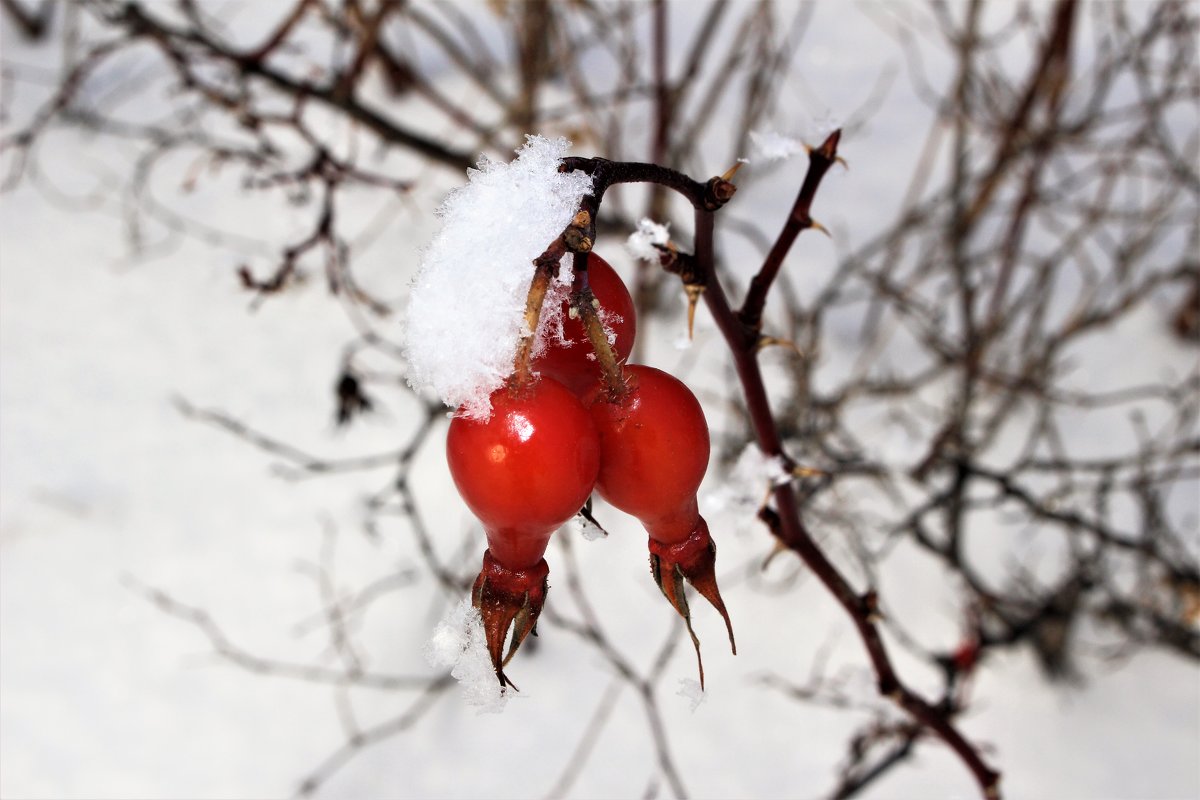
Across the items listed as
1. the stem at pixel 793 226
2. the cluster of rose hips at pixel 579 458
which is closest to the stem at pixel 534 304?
the cluster of rose hips at pixel 579 458

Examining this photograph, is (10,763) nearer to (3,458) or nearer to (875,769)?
(3,458)

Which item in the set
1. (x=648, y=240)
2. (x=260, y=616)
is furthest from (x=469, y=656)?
(x=260, y=616)

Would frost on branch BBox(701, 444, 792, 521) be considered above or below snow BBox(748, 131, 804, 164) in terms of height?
below

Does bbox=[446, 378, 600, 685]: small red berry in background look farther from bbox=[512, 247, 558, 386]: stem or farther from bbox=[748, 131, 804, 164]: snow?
bbox=[748, 131, 804, 164]: snow

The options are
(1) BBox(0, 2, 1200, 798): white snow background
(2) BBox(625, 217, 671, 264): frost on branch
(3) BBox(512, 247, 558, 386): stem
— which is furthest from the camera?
(1) BBox(0, 2, 1200, 798): white snow background

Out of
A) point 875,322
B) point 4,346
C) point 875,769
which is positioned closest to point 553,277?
point 875,769

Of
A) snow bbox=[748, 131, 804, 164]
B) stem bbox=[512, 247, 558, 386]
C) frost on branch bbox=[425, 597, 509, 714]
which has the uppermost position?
snow bbox=[748, 131, 804, 164]

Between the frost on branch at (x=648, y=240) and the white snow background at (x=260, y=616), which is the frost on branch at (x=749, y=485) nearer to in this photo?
the frost on branch at (x=648, y=240)

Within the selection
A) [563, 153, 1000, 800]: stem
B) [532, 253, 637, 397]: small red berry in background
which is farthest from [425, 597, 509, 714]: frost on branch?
[563, 153, 1000, 800]: stem
